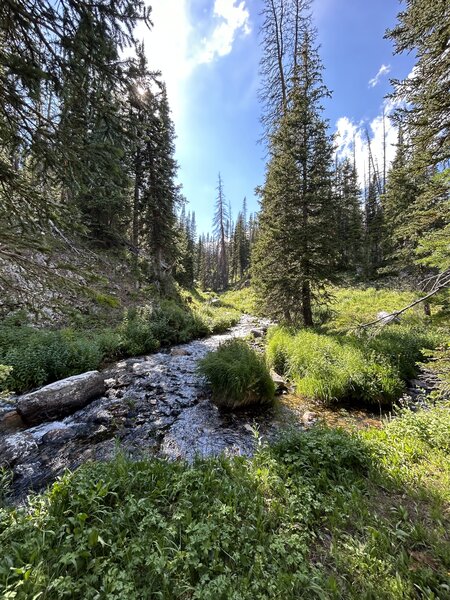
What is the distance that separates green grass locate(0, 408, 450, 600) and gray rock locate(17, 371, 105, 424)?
9.44 feet

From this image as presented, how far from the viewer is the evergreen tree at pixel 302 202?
30.7ft

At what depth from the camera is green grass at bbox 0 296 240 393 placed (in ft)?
21.7

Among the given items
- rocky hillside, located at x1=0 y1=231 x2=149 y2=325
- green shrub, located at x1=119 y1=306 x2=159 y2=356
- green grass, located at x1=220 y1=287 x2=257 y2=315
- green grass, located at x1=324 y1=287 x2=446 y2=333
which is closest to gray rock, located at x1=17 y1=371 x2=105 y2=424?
rocky hillside, located at x1=0 y1=231 x2=149 y2=325

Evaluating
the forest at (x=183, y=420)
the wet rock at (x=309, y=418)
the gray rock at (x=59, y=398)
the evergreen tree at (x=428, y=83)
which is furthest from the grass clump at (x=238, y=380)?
the evergreen tree at (x=428, y=83)

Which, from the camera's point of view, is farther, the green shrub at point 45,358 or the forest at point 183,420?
the green shrub at point 45,358

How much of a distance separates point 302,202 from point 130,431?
9.26 m

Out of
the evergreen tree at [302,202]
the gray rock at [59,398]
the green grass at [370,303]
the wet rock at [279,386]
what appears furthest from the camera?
the green grass at [370,303]

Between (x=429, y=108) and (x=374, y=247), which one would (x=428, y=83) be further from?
(x=374, y=247)

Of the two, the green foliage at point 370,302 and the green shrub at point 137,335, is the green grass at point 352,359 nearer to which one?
the green foliage at point 370,302

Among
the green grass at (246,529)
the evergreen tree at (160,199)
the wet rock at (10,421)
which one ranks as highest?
the evergreen tree at (160,199)

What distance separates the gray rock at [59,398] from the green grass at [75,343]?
0.92 metres

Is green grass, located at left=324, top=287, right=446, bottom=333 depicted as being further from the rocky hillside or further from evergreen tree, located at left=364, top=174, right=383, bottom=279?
the rocky hillside

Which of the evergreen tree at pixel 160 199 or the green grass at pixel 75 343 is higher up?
the evergreen tree at pixel 160 199

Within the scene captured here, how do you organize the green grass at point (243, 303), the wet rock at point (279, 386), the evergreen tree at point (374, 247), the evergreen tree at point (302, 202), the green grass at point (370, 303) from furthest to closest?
the evergreen tree at point (374, 247) → the green grass at point (243, 303) → the green grass at point (370, 303) → the evergreen tree at point (302, 202) → the wet rock at point (279, 386)
